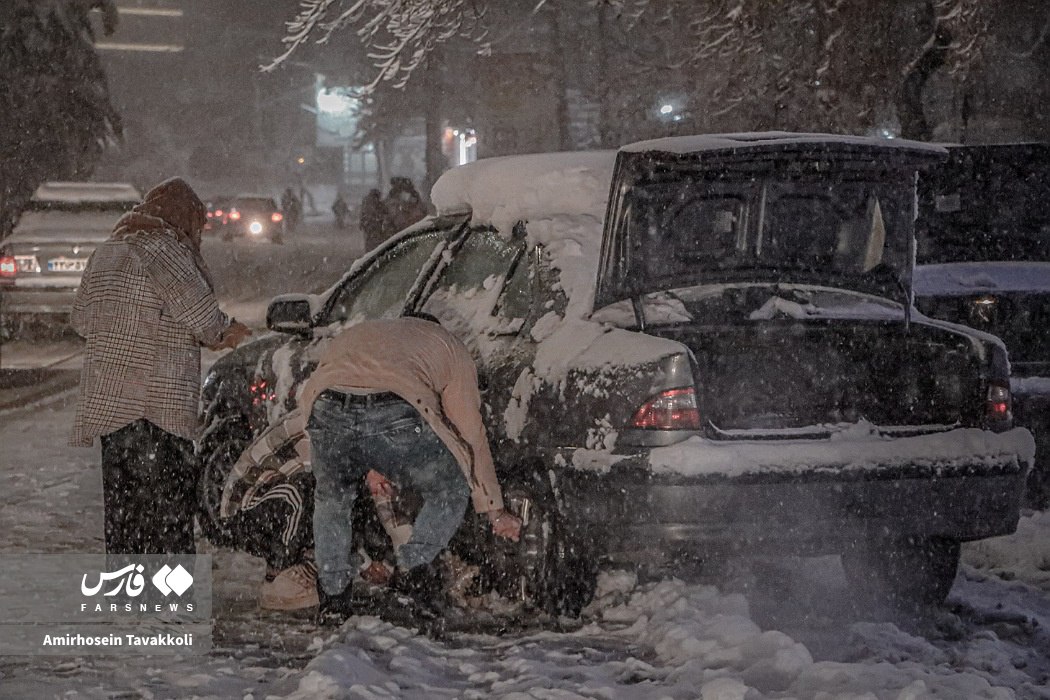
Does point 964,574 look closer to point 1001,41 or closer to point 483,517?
point 483,517

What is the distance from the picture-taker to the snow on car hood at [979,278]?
7.64 metres

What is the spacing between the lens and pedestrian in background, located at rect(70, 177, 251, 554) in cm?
578

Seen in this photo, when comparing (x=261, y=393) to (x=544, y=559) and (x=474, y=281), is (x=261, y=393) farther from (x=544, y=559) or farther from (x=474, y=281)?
(x=544, y=559)

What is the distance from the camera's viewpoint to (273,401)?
7.12 metres

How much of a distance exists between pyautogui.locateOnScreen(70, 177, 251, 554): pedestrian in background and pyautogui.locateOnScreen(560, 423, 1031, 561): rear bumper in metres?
1.66

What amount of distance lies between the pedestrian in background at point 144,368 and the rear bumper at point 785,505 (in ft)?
5.46

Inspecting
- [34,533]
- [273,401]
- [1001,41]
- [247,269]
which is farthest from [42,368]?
[247,269]

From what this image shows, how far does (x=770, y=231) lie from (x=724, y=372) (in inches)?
32.9

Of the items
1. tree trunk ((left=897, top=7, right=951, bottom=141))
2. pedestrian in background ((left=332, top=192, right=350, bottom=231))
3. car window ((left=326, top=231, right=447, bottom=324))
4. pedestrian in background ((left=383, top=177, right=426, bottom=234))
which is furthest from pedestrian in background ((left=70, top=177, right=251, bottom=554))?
pedestrian in background ((left=332, top=192, right=350, bottom=231))

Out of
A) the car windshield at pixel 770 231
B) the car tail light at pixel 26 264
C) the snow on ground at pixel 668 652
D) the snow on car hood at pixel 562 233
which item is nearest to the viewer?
the snow on ground at pixel 668 652

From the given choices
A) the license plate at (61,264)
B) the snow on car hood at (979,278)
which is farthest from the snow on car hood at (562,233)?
the license plate at (61,264)

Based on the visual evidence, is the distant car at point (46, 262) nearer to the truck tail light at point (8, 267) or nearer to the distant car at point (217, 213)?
the truck tail light at point (8, 267)

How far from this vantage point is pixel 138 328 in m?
5.80

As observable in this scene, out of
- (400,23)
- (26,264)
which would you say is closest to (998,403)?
(400,23)
